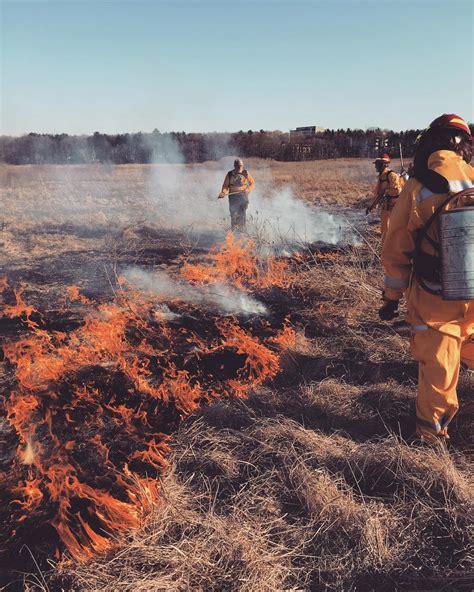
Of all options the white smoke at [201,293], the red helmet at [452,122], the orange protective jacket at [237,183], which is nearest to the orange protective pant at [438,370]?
the red helmet at [452,122]

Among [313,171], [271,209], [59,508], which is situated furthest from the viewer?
[313,171]

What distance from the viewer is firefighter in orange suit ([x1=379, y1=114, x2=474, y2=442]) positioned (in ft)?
8.16

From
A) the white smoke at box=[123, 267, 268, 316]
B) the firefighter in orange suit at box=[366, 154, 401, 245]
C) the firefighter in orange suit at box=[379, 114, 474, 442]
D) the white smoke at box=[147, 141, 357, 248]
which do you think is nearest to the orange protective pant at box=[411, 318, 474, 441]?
the firefighter in orange suit at box=[379, 114, 474, 442]

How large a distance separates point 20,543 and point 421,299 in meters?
2.61

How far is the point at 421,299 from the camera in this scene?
2652 millimetres

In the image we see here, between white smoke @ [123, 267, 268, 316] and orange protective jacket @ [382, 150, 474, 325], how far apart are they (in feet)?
8.88

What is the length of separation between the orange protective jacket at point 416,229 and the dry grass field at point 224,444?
0.81 meters

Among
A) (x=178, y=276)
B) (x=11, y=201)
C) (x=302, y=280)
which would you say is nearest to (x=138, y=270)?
(x=178, y=276)

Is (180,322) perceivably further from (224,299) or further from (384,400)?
(384,400)

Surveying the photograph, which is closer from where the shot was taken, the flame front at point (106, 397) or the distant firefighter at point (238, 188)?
the flame front at point (106, 397)

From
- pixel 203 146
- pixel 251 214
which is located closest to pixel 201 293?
pixel 251 214

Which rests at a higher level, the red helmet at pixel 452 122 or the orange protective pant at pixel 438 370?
the red helmet at pixel 452 122

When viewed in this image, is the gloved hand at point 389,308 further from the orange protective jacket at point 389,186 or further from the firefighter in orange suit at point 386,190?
the orange protective jacket at point 389,186

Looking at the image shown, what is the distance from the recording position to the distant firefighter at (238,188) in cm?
955
